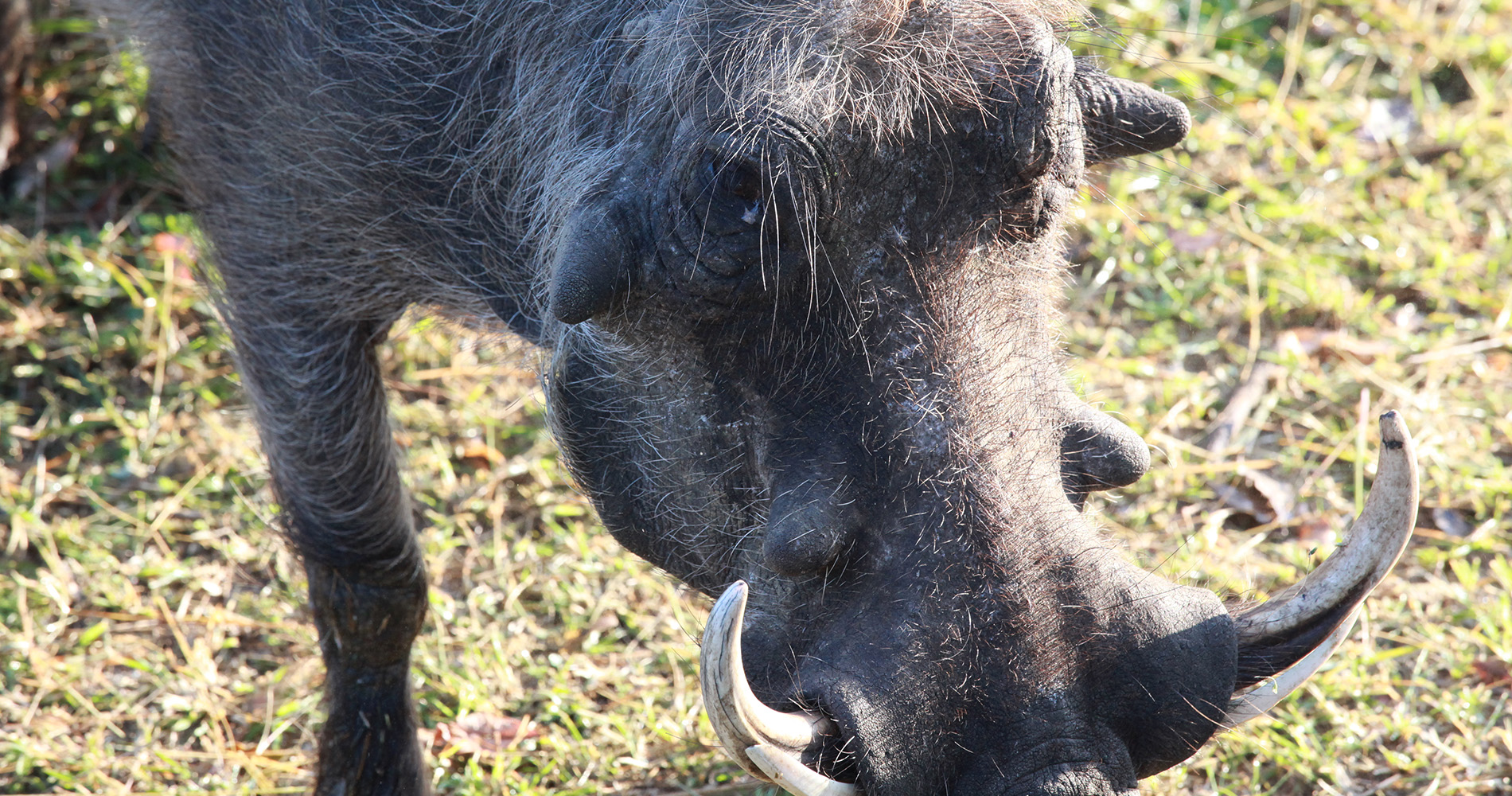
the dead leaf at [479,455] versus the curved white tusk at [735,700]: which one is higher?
the curved white tusk at [735,700]

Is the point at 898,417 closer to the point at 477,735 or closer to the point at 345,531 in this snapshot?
the point at 345,531

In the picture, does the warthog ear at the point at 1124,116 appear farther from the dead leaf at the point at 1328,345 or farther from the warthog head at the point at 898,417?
the dead leaf at the point at 1328,345

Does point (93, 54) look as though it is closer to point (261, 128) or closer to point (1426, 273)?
point (261, 128)

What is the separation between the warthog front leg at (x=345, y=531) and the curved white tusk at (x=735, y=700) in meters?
1.37

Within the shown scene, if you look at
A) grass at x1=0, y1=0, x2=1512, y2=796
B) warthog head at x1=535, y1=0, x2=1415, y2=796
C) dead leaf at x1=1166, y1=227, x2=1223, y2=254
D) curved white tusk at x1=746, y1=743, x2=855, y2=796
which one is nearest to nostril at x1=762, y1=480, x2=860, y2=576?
warthog head at x1=535, y1=0, x2=1415, y2=796

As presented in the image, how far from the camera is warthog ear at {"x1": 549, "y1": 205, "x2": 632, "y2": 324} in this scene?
1.77 m

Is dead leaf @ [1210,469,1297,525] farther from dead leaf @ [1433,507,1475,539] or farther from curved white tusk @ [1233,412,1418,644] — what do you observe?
curved white tusk @ [1233,412,1418,644]

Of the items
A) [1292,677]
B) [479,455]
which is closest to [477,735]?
[479,455]

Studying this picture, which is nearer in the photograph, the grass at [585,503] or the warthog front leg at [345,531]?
the warthog front leg at [345,531]

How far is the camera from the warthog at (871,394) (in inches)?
64.1

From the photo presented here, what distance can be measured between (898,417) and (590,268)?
47 cm

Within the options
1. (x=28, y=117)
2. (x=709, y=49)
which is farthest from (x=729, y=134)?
(x=28, y=117)

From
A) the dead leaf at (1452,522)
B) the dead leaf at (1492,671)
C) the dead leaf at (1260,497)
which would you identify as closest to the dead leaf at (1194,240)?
the dead leaf at (1260,497)

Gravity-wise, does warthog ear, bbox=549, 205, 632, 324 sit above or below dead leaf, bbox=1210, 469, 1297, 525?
above
